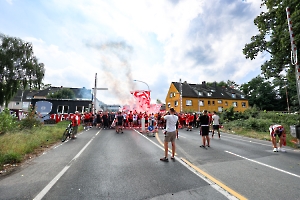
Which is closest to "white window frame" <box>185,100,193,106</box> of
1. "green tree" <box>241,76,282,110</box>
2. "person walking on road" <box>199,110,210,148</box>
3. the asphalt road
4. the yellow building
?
the yellow building

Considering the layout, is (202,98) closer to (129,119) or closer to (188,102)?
(188,102)

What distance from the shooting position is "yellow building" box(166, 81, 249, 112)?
48.6 meters

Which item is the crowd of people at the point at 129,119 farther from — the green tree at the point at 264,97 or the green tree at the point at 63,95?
the green tree at the point at 264,97

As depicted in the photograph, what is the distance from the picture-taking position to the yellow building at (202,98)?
159 ft

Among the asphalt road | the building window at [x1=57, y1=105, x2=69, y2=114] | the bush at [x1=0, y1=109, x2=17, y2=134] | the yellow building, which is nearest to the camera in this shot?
the asphalt road

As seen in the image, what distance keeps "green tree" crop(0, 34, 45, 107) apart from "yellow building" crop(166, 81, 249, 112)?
30970mm

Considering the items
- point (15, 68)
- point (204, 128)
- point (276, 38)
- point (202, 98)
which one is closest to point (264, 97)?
point (202, 98)

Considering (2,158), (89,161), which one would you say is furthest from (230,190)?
(2,158)

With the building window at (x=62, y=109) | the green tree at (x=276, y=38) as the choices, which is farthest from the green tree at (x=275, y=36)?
the building window at (x=62, y=109)

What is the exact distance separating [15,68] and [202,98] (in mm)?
40076

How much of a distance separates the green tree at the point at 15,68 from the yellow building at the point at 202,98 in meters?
31.0

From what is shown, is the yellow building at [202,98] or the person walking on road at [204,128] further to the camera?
the yellow building at [202,98]

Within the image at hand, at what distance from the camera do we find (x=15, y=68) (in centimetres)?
2522

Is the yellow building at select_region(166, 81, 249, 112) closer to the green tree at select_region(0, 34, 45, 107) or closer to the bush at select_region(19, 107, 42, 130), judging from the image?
the green tree at select_region(0, 34, 45, 107)
